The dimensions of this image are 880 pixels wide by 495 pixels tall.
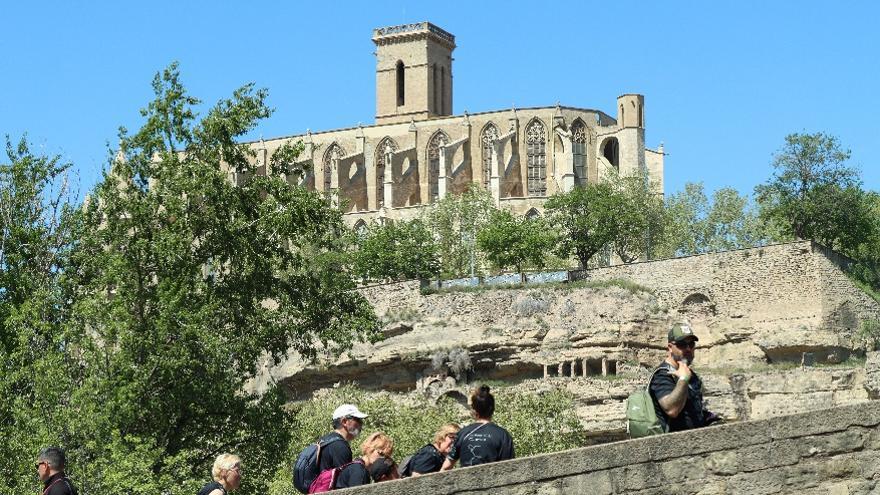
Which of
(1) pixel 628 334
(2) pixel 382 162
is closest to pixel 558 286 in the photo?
(1) pixel 628 334

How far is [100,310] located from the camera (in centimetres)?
3161

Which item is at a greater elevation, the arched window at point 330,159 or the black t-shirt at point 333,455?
the arched window at point 330,159

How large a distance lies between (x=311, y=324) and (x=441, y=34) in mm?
82782

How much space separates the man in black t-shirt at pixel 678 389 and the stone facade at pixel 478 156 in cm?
7869

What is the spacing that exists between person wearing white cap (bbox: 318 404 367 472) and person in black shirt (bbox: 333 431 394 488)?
15 cm

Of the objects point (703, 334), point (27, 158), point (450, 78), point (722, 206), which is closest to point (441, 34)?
point (450, 78)

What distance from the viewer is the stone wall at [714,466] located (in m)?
12.2

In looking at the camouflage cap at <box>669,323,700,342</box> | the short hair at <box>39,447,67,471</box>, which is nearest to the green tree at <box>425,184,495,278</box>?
the short hair at <box>39,447,67,471</box>

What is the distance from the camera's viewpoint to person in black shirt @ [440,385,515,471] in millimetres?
13789

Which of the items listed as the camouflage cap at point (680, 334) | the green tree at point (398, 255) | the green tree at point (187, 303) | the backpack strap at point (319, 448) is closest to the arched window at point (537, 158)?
the green tree at point (398, 255)

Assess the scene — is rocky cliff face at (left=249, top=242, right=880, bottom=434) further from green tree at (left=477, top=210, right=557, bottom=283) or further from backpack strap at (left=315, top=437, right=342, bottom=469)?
backpack strap at (left=315, top=437, right=342, bottom=469)

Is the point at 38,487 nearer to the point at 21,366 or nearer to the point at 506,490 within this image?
the point at 21,366

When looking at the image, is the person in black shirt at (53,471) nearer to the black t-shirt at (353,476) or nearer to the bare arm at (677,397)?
the black t-shirt at (353,476)

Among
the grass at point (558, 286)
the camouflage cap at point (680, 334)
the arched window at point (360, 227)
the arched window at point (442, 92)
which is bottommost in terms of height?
the camouflage cap at point (680, 334)
